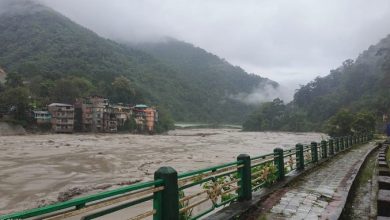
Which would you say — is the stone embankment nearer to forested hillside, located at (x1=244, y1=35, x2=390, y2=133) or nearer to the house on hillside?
the house on hillside

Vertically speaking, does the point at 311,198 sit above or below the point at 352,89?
below

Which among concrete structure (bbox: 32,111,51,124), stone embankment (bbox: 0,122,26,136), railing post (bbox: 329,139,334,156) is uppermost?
concrete structure (bbox: 32,111,51,124)

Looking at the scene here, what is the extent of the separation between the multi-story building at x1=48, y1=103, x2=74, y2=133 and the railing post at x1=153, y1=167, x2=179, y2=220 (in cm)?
7279

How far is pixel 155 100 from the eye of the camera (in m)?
141

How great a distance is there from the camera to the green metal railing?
3.75 meters

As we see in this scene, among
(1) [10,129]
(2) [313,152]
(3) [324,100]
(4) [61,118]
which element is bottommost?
(2) [313,152]

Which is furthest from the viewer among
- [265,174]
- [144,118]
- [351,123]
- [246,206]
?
[144,118]

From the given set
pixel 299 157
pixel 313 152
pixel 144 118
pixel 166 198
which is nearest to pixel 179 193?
pixel 166 198

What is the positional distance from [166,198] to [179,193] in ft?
4.29

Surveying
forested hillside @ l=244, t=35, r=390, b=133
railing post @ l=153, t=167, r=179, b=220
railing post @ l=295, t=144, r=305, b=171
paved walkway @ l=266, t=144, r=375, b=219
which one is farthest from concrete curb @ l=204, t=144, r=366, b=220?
forested hillside @ l=244, t=35, r=390, b=133

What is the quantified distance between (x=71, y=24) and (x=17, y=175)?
148m

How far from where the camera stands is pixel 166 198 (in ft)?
16.3

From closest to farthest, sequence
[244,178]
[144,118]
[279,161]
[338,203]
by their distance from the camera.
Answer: [338,203]
[244,178]
[279,161]
[144,118]

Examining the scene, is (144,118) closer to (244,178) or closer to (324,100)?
(324,100)
